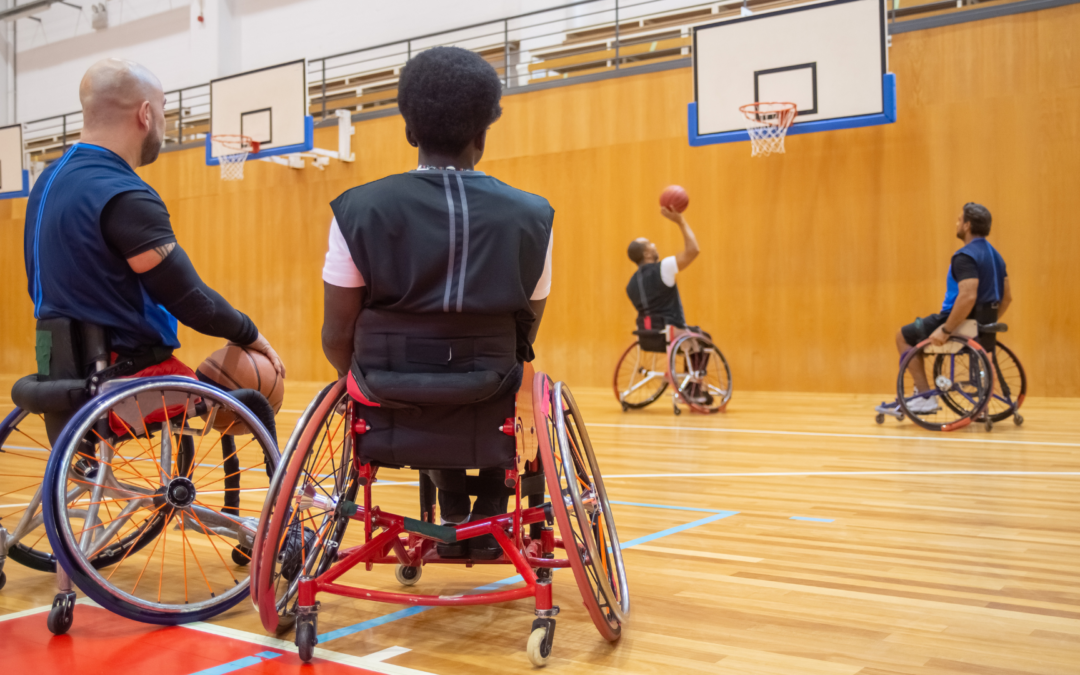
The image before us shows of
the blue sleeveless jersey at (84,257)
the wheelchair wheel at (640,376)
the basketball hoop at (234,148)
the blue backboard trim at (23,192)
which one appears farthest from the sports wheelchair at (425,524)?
the blue backboard trim at (23,192)

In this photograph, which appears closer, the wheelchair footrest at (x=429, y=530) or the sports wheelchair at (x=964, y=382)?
the wheelchair footrest at (x=429, y=530)

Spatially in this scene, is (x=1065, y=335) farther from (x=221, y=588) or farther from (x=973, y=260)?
(x=221, y=588)

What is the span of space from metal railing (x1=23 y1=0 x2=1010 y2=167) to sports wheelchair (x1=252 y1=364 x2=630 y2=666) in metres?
6.17

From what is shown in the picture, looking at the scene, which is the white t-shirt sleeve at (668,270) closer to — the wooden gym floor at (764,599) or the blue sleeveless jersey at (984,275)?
the blue sleeveless jersey at (984,275)

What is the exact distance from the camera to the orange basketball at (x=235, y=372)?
200cm

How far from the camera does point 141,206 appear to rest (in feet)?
6.01

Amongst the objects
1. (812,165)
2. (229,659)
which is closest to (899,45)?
(812,165)

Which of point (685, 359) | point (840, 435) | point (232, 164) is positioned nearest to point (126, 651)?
point (840, 435)

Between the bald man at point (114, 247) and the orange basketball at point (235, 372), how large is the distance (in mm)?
46

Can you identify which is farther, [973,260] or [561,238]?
[561,238]

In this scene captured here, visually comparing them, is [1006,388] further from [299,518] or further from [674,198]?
[299,518]

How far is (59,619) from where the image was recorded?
171cm

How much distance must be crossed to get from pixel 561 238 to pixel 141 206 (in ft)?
21.5

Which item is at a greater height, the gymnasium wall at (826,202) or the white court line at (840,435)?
the gymnasium wall at (826,202)
